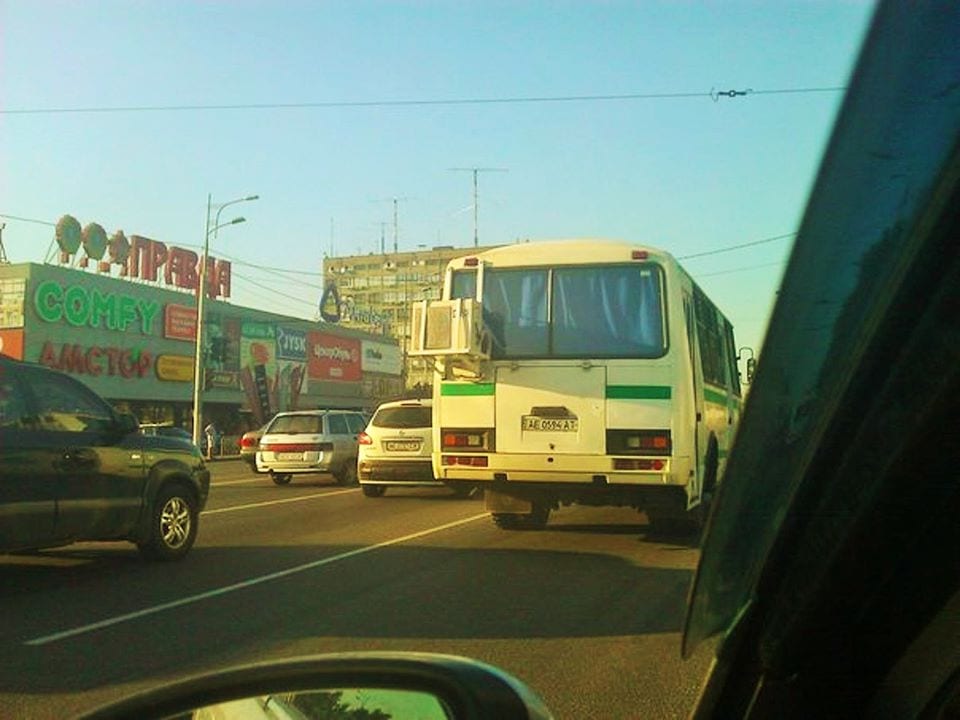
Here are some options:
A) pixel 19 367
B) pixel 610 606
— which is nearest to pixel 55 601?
pixel 19 367

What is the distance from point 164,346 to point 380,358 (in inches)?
884

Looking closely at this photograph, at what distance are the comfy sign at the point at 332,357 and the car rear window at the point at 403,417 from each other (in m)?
38.7

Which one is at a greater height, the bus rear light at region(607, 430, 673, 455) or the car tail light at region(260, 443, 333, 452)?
the bus rear light at region(607, 430, 673, 455)

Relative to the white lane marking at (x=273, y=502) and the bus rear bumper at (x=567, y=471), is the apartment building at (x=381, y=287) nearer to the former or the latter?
the white lane marking at (x=273, y=502)

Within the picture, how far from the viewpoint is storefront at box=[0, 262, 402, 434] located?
36.4m

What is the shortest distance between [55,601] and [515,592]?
3590 millimetres

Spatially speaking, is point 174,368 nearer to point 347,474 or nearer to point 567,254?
point 347,474

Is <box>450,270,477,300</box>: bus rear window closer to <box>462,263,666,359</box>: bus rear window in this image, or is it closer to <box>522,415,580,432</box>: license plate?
<box>462,263,666,359</box>: bus rear window

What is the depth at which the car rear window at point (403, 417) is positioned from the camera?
1720 centimetres

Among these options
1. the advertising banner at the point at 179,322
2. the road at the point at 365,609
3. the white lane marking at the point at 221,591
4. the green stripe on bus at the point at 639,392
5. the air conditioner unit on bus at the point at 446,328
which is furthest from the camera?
the advertising banner at the point at 179,322

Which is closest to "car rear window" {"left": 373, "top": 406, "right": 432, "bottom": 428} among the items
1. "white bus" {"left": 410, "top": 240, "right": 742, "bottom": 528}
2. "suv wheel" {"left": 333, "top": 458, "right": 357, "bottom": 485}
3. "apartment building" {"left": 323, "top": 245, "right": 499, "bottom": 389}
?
"suv wheel" {"left": 333, "top": 458, "right": 357, "bottom": 485}

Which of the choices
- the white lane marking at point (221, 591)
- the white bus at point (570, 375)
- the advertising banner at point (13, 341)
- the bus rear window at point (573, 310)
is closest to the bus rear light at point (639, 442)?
the white bus at point (570, 375)

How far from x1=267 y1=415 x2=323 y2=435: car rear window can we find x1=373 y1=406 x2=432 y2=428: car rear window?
3.92m

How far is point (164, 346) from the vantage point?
143 feet
